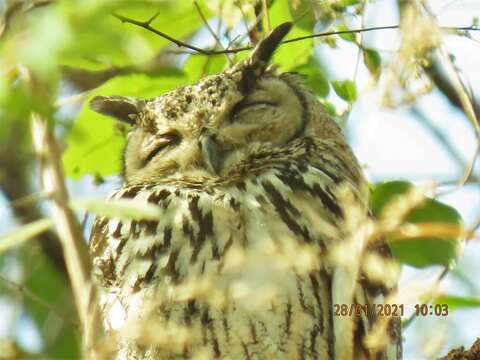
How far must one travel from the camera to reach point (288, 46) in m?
3.17

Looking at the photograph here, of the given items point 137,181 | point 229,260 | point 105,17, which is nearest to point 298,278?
point 229,260

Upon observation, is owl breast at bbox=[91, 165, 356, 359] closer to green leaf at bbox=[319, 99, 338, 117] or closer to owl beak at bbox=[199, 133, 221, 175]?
owl beak at bbox=[199, 133, 221, 175]

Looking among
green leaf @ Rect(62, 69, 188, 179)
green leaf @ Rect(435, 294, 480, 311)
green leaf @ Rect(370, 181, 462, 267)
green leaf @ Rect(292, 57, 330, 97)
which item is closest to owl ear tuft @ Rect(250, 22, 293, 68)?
green leaf @ Rect(292, 57, 330, 97)

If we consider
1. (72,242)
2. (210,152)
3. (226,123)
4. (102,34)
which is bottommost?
(72,242)

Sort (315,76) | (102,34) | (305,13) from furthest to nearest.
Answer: (315,76) < (305,13) < (102,34)

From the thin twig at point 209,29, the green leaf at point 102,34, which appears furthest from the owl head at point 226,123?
the green leaf at point 102,34

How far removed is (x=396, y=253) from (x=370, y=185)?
282 millimetres

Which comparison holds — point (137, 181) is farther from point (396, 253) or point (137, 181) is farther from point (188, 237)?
point (396, 253)

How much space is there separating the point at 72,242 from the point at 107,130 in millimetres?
1982

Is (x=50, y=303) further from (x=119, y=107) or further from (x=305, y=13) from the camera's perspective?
(x=305, y=13)

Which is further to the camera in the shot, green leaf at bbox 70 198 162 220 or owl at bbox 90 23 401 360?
owl at bbox 90 23 401 360

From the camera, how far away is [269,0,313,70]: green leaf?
3.04 m

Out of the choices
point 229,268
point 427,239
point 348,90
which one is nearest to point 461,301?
point 427,239

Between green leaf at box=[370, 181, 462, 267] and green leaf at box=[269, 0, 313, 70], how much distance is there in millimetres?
570
